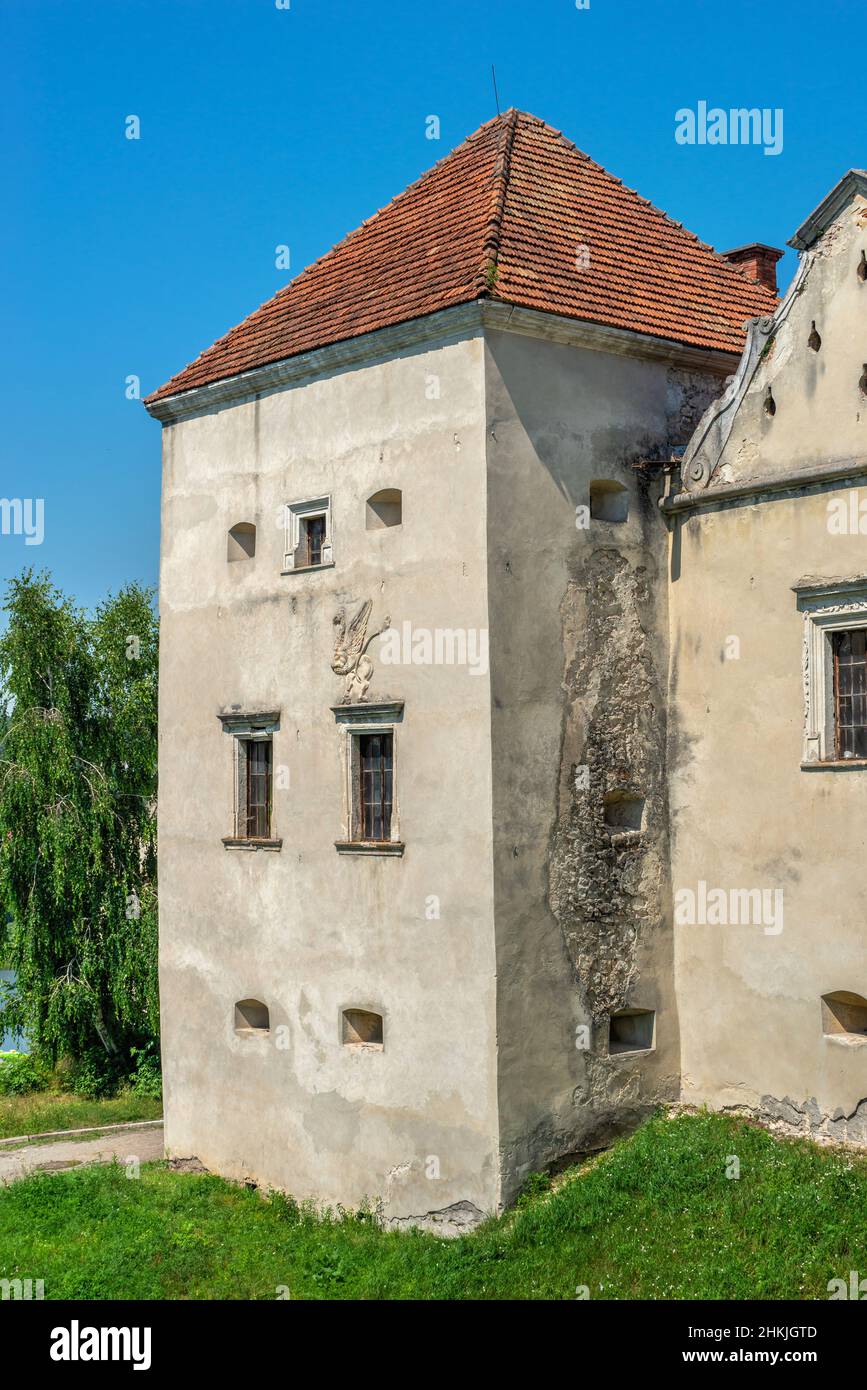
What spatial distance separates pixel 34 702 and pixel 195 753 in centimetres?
933

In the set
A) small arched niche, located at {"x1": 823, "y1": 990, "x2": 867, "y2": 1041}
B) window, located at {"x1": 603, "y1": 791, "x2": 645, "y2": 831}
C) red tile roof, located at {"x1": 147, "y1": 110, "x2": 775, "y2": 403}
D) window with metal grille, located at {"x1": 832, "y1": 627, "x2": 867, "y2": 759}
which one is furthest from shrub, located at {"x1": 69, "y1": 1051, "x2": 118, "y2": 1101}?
window with metal grille, located at {"x1": 832, "y1": 627, "x2": 867, "y2": 759}

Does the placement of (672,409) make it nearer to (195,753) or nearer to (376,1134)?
(195,753)

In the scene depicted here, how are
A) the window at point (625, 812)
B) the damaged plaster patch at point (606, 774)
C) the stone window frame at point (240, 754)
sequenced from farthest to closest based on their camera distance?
the stone window frame at point (240, 754), the window at point (625, 812), the damaged plaster patch at point (606, 774)

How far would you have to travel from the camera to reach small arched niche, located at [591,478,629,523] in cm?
1541

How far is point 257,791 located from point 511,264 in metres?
6.86

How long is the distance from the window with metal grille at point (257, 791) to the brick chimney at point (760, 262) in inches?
368

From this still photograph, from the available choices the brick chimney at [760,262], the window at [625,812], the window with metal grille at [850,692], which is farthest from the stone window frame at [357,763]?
the brick chimney at [760,262]

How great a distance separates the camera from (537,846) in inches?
565

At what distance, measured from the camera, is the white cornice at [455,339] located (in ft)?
47.1

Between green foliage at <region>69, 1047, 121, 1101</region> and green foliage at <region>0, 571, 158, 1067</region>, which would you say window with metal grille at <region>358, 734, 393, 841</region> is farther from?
green foliage at <region>69, 1047, 121, 1101</region>

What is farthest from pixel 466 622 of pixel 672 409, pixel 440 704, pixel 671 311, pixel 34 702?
pixel 34 702

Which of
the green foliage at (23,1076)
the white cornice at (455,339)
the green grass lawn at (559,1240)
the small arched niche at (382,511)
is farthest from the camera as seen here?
the green foliage at (23,1076)

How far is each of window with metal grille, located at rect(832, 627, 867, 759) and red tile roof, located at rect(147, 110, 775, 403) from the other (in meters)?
4.26

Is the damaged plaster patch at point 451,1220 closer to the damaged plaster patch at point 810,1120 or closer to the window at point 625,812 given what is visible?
the damaged plaster patch at point 810,1120
